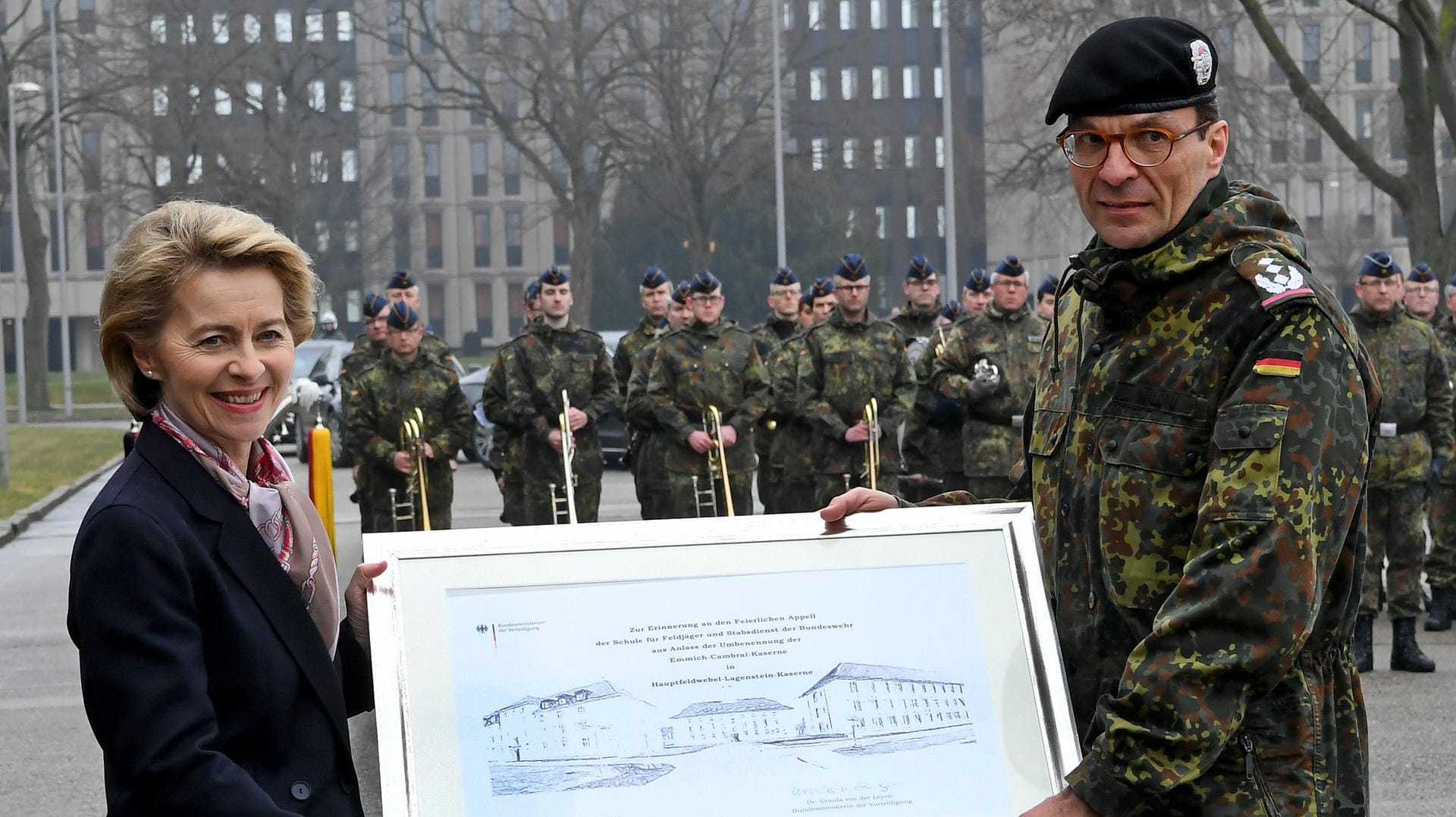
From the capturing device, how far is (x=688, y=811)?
9.66ft

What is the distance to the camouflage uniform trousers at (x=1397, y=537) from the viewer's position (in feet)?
34.7

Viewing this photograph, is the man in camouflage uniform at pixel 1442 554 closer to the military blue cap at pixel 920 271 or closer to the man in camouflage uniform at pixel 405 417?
the military blue cap at pixel 920 271

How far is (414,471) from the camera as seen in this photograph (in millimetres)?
12859

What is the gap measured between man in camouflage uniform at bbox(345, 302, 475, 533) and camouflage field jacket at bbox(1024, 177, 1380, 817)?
10.5 meters

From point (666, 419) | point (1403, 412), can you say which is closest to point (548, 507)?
point (666, 419)

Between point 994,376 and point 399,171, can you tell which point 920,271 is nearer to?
point 994,376

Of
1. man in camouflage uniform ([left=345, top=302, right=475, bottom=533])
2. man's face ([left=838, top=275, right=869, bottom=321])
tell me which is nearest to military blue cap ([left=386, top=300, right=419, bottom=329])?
man in camouflage uniform ([left=345, top=302, right=475, bottom=533])

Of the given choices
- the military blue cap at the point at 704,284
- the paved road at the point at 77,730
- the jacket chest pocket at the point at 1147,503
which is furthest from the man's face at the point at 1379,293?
the jacket chest pocket at the point at 1147,503

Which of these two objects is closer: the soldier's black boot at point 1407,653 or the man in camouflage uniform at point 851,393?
the soldier's black boot at point 1407,653

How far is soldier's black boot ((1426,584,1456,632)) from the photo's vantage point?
11.6 meters

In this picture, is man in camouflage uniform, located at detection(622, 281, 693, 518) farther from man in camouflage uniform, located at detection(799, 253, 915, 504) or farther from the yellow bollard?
the yellow bollard

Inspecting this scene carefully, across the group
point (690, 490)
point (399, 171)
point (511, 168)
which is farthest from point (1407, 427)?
point (511, 168)

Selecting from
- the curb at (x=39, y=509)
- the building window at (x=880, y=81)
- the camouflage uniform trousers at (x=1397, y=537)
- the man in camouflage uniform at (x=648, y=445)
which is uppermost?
the building window at (x=880, y=81)

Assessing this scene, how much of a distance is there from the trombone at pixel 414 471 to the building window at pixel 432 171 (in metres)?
76.2
